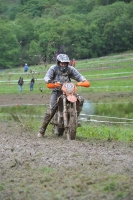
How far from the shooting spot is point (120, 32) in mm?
68188

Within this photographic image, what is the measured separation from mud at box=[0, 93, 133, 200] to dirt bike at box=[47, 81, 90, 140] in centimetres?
51

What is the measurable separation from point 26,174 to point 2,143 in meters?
3.75

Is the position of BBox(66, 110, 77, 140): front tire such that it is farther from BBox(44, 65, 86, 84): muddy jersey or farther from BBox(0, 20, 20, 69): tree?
BBox(0, 20, 20, 69): tree

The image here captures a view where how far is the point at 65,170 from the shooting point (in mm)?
9320

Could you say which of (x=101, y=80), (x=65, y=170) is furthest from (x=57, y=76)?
(x=101, y=80)

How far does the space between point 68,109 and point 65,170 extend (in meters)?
4.51

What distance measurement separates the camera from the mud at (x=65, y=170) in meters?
7.90

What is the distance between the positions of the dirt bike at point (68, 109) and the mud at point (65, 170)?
51cm

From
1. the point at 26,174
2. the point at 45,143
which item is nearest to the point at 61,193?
the point at 26,174

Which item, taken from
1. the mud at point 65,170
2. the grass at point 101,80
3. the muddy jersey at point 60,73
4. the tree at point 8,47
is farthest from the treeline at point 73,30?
the mud at point 65,170

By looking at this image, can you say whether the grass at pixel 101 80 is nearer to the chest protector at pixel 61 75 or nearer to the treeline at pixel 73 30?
the treeline at pixel 73 30

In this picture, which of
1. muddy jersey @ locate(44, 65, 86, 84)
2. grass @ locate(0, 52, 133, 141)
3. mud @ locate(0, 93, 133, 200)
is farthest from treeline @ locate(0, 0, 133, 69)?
mud @ locate(0, 93, 133, 200)

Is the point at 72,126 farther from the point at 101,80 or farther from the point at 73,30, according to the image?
the point at 73,30

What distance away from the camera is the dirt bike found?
13.6 m
